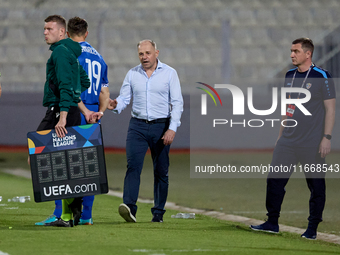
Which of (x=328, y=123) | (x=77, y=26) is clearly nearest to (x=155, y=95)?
(x=77, y=26)

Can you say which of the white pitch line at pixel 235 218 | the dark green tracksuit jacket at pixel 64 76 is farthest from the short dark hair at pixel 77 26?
the white pitch line at pixel 235 218

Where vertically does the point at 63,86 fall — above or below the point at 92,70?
below

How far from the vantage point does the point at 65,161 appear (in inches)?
198

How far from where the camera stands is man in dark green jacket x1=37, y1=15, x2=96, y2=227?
4820 millimetres

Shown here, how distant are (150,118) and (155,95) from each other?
0.76 ft

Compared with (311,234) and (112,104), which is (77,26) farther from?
(311,234)

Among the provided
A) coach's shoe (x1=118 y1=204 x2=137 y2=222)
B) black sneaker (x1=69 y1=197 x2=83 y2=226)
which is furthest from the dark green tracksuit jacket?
coach's shoe (x1=118 y1=204 x2=137 y2=222)

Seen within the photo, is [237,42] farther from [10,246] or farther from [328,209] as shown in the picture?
[10,246]

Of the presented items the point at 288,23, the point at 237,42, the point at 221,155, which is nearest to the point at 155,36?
the point at 237,42

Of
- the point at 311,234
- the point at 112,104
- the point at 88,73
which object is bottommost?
the point at 311,234

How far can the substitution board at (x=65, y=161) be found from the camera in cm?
496

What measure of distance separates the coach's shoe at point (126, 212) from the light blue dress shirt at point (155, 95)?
88cm

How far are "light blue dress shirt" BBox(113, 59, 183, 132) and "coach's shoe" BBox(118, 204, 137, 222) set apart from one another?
878 mm

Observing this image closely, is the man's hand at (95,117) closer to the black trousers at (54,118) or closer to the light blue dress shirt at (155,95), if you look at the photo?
the black trousers at (54,118)
